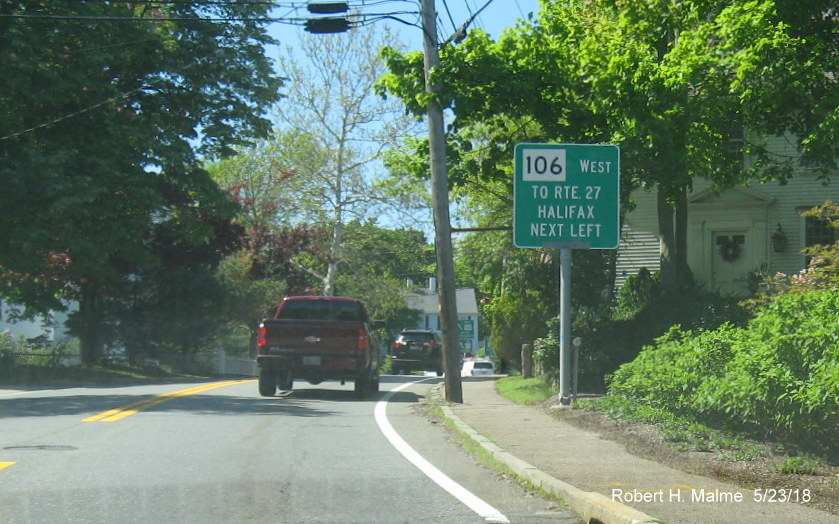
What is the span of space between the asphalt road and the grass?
356cm

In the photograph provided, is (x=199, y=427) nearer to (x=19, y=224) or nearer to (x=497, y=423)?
(x=497, y=423)

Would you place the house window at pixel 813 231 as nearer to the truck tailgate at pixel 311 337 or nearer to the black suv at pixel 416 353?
the truck tailgate at pixel 311 337

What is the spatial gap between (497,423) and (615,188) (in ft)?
13.7

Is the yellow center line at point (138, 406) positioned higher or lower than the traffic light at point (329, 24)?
lower

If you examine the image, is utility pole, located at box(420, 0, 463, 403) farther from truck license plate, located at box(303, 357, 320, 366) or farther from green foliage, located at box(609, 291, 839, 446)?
green foliage, located at box(609, 291, 839, 446)

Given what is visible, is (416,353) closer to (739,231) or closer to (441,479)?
(739,231)

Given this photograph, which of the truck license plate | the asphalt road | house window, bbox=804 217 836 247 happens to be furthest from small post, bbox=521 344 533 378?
the asphalt road

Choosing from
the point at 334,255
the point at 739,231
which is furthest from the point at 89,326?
the point at 739,231

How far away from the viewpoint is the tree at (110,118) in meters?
21.1

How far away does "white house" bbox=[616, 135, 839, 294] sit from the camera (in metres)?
27.7

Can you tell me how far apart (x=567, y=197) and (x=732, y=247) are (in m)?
14.6

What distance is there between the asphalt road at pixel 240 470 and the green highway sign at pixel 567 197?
11.3 feet

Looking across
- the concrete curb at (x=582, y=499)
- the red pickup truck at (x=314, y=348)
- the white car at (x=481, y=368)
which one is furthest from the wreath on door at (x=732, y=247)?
the white car at (x=481, y=368)

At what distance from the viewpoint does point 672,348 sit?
14164 millimetres
